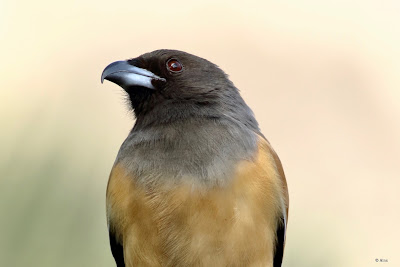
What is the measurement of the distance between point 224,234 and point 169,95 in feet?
3.72

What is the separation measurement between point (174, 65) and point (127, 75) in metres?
0.42

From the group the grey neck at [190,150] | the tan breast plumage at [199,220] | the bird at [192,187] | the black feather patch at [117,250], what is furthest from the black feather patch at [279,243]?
the black feather patch at [117,250]

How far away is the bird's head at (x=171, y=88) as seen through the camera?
6117 mm

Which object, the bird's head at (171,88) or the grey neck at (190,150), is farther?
the bird's head at (171,88)

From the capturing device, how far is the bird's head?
6117 millimetres

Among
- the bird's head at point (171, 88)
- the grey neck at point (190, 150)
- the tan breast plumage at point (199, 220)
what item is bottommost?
the tan breast plumage at point (199, 220)

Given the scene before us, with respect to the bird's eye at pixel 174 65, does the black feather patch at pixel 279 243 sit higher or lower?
lower

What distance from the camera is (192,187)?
5574mm

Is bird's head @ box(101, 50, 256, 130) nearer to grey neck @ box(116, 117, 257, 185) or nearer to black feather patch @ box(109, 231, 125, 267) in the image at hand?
grey neck @ box(116, 117, 257, 185)

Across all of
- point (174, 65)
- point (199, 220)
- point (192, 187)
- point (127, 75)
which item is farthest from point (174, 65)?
point (199, 220)

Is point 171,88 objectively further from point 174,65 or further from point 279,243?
point 279,243

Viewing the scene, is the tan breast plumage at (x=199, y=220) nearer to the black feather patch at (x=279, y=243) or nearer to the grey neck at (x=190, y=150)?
the grey neck at (x=190, y=150)
